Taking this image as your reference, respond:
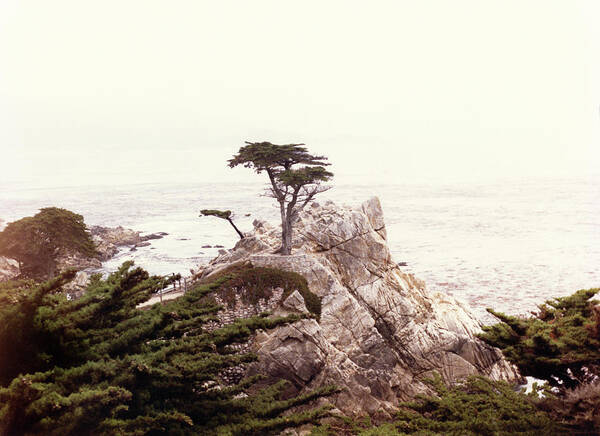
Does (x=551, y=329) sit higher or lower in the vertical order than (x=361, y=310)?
higher

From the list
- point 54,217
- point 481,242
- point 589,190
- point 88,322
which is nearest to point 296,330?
point 88,322

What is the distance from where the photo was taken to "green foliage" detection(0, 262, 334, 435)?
5008 millimetres

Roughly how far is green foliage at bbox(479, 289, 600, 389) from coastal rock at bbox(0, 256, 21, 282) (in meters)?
33.0

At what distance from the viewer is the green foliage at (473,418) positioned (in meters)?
7.29

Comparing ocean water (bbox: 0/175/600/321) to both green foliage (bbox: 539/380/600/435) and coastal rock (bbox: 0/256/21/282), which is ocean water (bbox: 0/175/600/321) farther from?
green foliage (bbox: 539/380/600/435)

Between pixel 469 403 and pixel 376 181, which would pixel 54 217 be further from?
pixel 376 181

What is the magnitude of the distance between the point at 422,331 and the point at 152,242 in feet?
147

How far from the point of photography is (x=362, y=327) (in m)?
18.6

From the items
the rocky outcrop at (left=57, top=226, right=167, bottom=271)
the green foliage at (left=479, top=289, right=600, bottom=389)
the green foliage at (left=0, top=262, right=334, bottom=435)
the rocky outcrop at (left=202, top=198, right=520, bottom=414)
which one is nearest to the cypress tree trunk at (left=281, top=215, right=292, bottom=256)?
the rocky outcrop at (left=202, top=198, right=520, bottom=414)

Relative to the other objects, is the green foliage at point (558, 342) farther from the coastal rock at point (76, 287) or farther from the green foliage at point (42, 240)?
the green foliage at point (42, 240)

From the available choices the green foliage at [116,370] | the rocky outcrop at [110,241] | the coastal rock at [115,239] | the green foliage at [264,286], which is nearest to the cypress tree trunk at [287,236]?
the green foliage at [264,286]

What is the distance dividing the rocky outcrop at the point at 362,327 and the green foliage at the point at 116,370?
284 inches

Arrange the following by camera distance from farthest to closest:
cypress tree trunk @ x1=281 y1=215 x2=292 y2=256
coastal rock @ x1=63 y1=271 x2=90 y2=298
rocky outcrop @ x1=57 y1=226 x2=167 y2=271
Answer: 1. rocky outcrop @ x1=57 y1=226 x2=167 y2=271
2. coastal rock @ x1=63 y1=271 x2=90 y2=298
3. cypress tree trunk @ x1=281 y1=215 x2=292 y2=256

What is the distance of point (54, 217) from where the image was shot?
28438 mm
